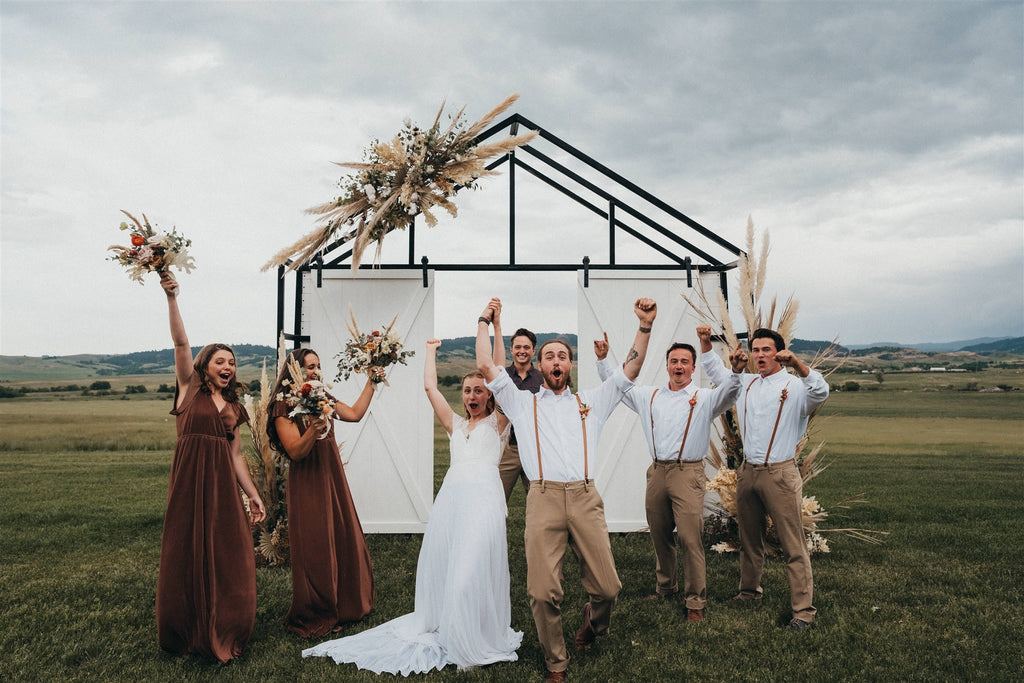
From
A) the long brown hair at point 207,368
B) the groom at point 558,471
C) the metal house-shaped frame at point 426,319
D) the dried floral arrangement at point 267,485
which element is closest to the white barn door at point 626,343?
the metal house-shaped frame at point 426,319

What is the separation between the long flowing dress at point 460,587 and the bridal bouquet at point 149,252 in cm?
220

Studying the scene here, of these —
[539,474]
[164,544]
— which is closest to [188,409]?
[164,544]

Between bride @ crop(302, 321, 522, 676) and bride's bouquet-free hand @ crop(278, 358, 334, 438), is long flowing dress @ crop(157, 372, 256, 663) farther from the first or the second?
bride @ crop(302, 321, 522, 676)

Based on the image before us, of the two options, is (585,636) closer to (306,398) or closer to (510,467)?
(510,467)

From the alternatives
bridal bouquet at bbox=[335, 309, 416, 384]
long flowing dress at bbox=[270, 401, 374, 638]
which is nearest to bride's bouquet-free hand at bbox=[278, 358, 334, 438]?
long flowing dress at bbox=[270, 401, 374, 638]

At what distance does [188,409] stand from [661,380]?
210 inches

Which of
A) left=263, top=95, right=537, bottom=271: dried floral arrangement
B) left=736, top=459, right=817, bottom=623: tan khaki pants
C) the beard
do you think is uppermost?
left=263, top=95, right=537, bottom=271: dried floral arrangement

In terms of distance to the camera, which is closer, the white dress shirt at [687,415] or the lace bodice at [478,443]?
the lace bodice at [478,443]

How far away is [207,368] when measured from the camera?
14.2 feet

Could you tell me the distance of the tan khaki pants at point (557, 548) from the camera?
12.8 ft

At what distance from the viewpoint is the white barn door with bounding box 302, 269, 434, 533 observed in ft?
24.7

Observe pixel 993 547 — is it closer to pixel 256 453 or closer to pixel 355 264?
pixel 355 264

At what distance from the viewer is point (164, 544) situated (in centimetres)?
433

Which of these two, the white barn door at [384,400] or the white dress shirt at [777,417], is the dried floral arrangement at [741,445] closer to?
the white dress shirt at [777,417]
